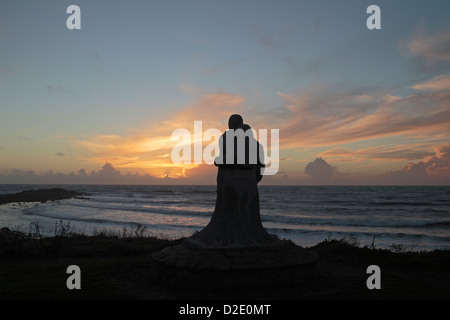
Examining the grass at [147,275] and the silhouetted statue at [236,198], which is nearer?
the grass at [147,275]

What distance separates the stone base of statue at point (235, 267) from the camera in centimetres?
662

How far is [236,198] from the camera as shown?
7.79m

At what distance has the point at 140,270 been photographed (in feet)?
29.0

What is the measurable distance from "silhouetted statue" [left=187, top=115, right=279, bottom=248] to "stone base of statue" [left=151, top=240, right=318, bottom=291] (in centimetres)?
35

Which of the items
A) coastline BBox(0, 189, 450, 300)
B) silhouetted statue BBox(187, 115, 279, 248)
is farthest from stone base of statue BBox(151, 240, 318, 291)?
silhouetted statue BBox(187, 115, 279, 248)

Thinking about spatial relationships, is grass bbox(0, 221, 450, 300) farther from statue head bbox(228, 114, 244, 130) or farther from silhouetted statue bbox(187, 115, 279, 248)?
statue head bbox(228, 114, 244, 130)

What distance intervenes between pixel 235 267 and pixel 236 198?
1.64 m

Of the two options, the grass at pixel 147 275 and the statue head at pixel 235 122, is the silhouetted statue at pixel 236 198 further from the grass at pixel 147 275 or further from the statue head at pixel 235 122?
the grass at pixel 147 275


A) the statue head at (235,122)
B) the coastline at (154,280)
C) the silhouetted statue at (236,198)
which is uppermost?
the statue head at (235,122)

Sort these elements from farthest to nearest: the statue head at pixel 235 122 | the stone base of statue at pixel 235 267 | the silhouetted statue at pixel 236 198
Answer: the statue head at pixel 235 122 → the silhouetted statue at pixel 236 198 → the stone base of statue at pixel 235 267

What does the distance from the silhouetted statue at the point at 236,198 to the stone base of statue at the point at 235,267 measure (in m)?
0.35

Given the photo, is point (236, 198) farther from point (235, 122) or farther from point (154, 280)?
point (154, 280)

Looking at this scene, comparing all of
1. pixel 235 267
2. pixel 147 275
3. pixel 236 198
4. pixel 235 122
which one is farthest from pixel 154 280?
pixel 235 122

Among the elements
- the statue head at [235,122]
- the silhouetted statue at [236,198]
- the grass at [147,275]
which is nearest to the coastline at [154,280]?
the grass at [147,275]
